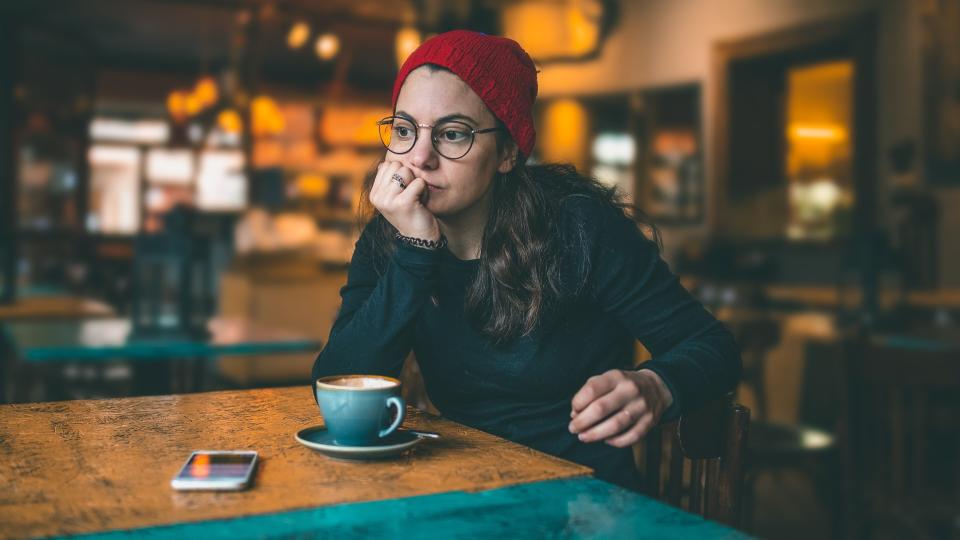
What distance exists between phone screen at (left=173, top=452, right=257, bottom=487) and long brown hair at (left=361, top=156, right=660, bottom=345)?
1.88 feet

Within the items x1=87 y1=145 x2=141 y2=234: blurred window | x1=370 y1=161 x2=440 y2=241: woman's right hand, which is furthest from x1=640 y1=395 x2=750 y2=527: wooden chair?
x1=87 y1=145 x2=141 y2=234: blurred window

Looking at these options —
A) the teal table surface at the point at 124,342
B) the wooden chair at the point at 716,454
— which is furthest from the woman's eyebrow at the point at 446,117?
the teal table surface at the point at 124,342

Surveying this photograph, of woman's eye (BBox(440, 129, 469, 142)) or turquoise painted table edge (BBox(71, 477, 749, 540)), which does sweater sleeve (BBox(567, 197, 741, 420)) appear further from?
turquoise painted table edge (BBox(71, 477, 749, 540))

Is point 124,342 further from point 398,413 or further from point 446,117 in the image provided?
point 398,413

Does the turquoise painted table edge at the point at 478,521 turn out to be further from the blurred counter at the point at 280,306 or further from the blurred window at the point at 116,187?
the blurred window at the point at 116,187

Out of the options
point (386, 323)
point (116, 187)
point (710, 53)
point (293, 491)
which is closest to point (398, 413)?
point (293, 491)

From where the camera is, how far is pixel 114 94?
12922 mm

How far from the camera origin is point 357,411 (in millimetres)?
1141

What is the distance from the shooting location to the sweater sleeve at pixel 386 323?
1.48 meters

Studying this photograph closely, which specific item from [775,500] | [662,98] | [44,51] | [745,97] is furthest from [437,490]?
[44,51]

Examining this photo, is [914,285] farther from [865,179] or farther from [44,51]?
[44,51]

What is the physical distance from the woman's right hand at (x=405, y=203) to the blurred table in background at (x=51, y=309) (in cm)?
291

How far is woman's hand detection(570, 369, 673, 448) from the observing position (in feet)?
3.93

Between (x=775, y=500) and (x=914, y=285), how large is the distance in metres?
2.25
